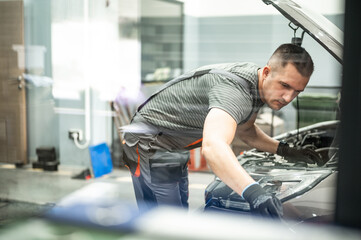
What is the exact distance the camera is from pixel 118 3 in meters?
3.90

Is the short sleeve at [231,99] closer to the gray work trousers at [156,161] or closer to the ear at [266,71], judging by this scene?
the ear at [266,71]

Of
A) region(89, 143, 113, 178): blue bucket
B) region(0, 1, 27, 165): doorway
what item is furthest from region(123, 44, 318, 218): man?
region(89, 143, 113, 178): blue bucket

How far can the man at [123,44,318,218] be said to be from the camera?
148 centimetres

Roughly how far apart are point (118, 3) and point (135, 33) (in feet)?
2.03

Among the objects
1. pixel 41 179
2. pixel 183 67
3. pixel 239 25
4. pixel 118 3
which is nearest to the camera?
pixel 239 25

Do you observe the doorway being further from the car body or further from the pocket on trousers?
the car body

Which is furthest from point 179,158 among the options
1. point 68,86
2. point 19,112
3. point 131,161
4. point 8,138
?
point 68,86

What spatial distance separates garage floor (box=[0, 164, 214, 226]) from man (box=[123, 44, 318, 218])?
0.11 meters

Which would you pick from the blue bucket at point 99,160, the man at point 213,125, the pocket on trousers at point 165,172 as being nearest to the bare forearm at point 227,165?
the man at point 213,125

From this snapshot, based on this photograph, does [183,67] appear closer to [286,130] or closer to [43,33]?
[286,130]

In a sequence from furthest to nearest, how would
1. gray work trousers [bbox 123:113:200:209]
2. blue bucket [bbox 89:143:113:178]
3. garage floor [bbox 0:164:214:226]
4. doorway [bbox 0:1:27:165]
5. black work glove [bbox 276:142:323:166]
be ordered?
blue bucket [bbox 89:143:113:178] → doorway [bbox 0:1:27:165] → black work glove [bbox 276:142:323:166] → gray work trousers [bbox 123:113:200:209] → garage floor [bbox 0:164:214:226]

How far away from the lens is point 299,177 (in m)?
1.98

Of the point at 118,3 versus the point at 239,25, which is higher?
the point at 118,3

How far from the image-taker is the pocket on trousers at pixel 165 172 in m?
2.02
